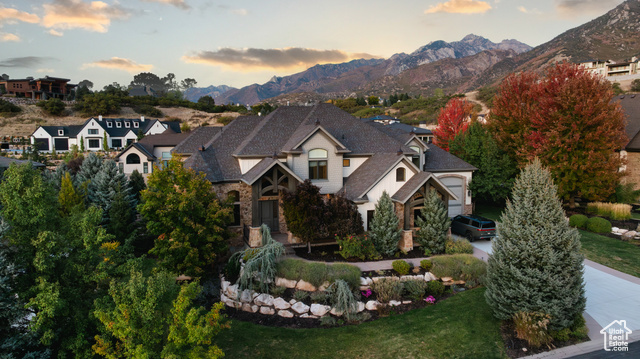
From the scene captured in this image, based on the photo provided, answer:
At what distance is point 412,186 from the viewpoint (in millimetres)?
19328

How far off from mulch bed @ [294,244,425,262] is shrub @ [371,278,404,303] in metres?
2.96

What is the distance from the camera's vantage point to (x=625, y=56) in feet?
324

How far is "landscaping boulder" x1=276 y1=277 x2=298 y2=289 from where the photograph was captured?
1498 cm

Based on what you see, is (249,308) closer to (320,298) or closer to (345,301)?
(320,298)

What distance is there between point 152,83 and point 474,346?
18551cm

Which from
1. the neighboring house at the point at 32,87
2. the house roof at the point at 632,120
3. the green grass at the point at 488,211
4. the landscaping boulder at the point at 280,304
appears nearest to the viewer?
the landscaping boulder at the point at 280,304

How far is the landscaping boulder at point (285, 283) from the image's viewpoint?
14977 mm

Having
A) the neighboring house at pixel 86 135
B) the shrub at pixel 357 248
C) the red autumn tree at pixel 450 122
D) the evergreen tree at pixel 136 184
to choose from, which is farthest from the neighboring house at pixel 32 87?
the shrub at pixel 357 248

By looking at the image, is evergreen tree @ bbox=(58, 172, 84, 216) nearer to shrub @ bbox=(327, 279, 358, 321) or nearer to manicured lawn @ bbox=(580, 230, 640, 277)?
shrub @ bbox=(327, 279, 358, 321)

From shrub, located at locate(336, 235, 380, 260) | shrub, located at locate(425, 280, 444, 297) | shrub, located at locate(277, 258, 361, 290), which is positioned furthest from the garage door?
shrub, located at locate(277, 258, 361, 290)

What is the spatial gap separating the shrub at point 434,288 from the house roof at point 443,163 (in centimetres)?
1133

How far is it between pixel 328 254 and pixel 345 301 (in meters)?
4.79

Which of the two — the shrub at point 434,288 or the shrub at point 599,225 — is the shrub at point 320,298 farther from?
the shrub at point 599,225

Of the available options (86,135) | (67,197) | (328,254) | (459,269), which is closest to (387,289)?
(459,269)
